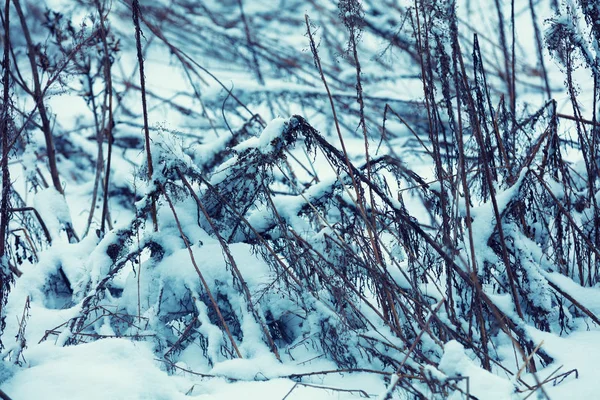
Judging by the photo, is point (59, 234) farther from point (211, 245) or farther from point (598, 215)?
point (598, 215)

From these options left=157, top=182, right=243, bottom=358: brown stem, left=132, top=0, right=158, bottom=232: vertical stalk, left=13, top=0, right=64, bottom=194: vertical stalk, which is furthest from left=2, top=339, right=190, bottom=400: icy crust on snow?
left=13, top=0, right=64, bottom=194: vertical stalk

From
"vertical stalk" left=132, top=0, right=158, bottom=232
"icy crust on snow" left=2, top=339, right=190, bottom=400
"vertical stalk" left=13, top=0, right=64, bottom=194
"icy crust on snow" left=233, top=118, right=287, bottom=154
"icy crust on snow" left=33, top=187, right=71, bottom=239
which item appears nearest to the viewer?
"icy crust on snow" left=2, top=339, right=190, bottom=400

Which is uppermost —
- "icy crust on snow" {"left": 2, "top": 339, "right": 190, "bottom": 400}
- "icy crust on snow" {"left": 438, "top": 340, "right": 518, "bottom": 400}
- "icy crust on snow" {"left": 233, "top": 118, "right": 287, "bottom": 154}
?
"icy crust on snow" {"left": 233, "top": 118, "right": 287, "bottom": 154}

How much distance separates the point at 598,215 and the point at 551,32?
2.41 ft

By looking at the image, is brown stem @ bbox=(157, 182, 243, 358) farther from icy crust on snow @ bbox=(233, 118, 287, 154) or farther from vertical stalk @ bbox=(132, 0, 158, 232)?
icy crust on snow @ bbox=(233, 118, 287, 154)

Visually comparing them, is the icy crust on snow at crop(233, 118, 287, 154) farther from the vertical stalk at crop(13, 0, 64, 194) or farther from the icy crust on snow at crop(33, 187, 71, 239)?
the icy crust on snow at crop(33, 187, 71, 239)

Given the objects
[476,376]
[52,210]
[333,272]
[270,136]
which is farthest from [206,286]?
[52,210]

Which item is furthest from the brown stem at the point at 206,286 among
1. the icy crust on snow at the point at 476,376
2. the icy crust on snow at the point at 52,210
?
the icy crust on snow at the point at 52,210

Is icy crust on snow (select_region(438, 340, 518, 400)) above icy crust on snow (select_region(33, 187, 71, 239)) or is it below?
below

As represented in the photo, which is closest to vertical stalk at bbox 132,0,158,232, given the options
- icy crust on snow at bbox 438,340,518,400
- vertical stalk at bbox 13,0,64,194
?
vertical stalk at bbox 13,0,64,194

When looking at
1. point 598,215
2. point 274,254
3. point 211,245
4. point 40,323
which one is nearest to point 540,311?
point 598,215

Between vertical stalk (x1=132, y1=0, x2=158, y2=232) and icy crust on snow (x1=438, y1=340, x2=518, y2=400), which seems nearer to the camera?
icy crust on snow (x1=438, y1=340, x2=518, y2=400)

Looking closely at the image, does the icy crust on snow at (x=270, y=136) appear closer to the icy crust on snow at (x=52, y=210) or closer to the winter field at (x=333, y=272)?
the winter field at (x=333, y=272)

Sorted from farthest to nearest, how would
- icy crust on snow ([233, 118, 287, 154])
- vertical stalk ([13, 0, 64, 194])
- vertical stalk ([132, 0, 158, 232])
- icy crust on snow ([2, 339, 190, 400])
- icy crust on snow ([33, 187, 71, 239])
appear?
icy crust on snow ([33, 187, 71, 239]) → vertical stalk ([13, 0, 64, 194]) → icy crust on snow ([233, 118, 287, 154]) → vertical stalk ([132, 0, 158, 232]) → icy crust on snow ([2, 339, 190, 400])
